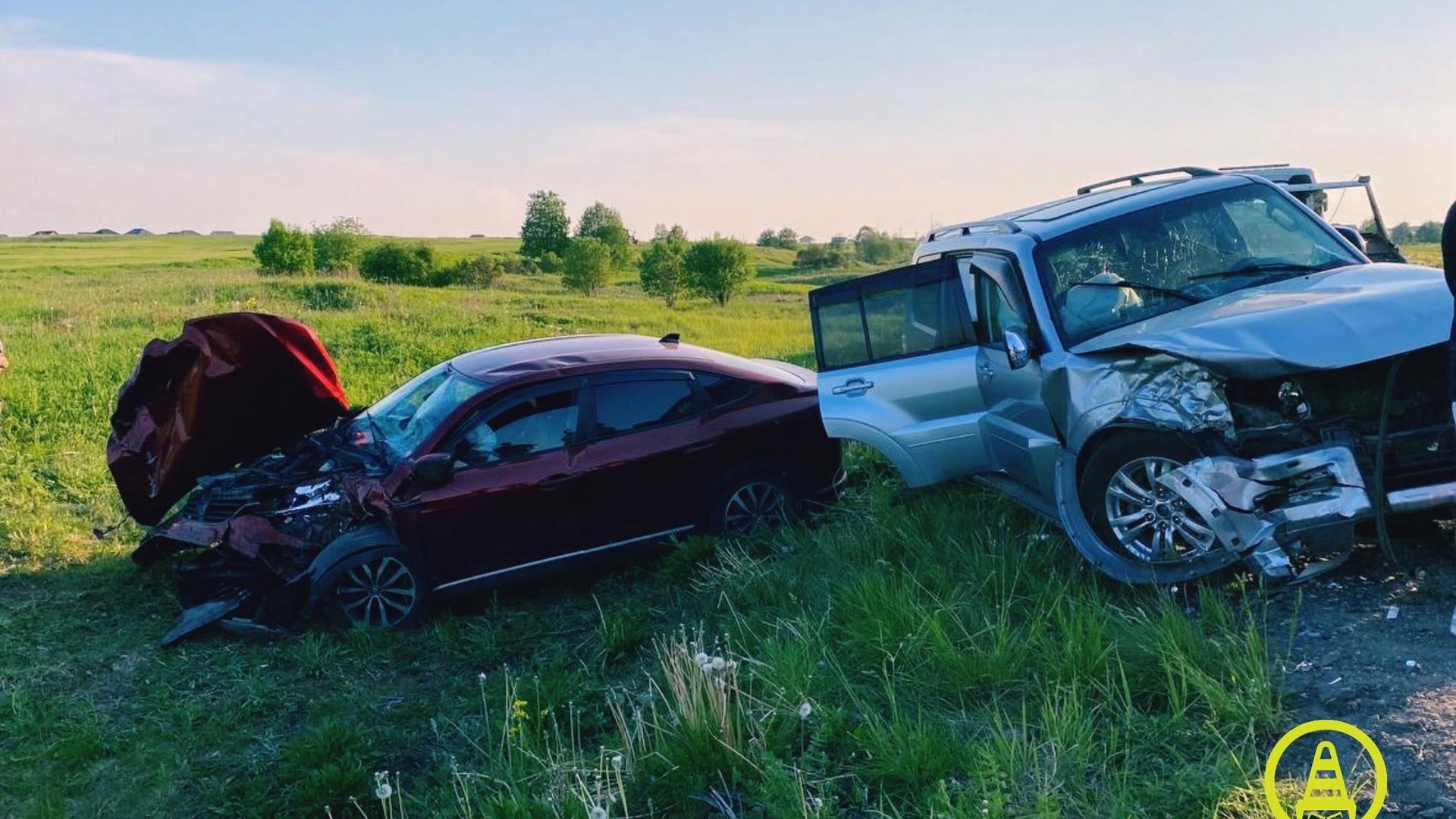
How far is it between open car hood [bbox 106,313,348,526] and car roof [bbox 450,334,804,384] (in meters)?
1.33

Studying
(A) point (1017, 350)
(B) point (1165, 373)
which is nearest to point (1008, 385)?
(A) point (1017, 350)

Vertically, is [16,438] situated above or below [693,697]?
above

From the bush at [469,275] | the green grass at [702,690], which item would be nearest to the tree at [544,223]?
the bush at [469,275]

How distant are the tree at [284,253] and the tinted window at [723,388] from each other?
45.4 m

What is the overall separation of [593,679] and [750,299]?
41607mm

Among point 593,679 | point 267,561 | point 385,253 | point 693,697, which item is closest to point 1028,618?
point 693,697

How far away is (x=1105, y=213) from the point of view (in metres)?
6.04

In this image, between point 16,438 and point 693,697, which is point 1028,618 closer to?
point 693,697

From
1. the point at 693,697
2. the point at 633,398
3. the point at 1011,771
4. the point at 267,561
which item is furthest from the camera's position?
the point at 633,398

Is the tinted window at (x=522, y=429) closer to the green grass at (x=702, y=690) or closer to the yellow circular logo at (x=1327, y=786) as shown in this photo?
the green grass at (x=702, y=690)

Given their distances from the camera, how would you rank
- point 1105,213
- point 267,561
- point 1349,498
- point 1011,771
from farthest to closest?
point 267,561
point 1105,213
point 1349,498
point 1011,771

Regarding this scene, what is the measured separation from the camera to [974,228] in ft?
23.1

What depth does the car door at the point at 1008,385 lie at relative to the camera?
5703mm

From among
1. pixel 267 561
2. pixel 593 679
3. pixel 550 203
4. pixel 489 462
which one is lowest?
pixel 593 679
